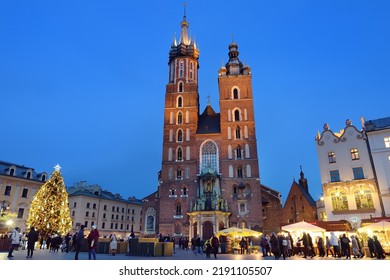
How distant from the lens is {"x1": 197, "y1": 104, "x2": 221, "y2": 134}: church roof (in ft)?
148

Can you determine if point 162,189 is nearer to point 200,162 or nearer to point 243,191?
point 200,162

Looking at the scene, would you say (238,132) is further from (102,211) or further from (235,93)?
(102,211)

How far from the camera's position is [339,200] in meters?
28.1

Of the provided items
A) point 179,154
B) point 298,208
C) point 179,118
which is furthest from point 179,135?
point 298,208

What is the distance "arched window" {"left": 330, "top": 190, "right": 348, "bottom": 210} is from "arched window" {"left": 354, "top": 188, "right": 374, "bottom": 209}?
101cm

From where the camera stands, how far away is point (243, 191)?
39.8m

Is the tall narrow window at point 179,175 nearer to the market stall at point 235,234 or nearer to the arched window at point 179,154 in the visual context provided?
the arched window at point 179,154

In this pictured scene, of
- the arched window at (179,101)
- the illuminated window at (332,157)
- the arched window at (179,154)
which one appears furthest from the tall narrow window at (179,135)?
the illuminated window at (332,157)

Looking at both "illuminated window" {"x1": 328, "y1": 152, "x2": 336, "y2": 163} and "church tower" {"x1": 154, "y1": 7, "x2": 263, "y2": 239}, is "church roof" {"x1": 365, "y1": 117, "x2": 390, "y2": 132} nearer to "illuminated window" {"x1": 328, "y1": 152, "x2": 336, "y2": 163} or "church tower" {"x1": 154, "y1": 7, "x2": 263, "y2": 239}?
"illuminated window" {"x1": 328, "y1": 152, "x2": 336, "y2": 163}

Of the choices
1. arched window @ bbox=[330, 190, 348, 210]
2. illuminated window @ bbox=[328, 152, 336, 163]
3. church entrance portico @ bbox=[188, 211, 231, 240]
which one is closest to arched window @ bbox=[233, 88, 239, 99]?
church entrance portico @ bbox=[188, 211, 231, 240]

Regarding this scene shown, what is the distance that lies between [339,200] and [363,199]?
2.07 meters

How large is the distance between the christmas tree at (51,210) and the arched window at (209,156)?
22.3m

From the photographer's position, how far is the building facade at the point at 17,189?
37.1m
